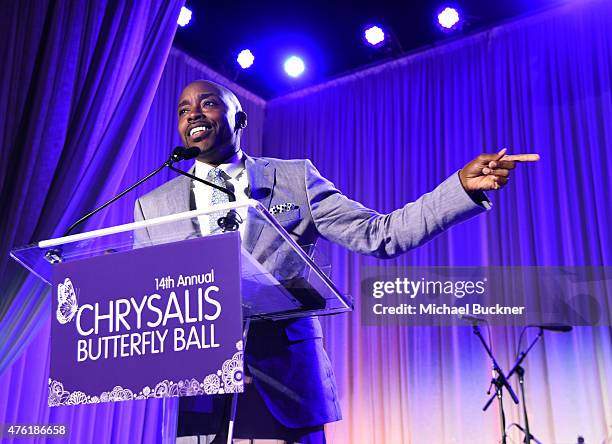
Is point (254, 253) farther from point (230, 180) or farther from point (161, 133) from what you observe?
point (161, 133)

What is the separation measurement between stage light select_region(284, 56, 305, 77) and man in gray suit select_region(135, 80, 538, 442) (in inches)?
175

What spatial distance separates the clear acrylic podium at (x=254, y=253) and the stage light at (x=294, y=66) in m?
5.03

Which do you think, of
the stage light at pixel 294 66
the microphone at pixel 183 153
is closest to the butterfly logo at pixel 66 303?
the microphone at pixel 183 153

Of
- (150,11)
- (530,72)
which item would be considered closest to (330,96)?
(530,72)

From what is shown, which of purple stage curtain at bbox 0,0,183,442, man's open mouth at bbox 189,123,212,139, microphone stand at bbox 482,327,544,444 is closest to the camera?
man's open mouth at bbox 189,123,212,139

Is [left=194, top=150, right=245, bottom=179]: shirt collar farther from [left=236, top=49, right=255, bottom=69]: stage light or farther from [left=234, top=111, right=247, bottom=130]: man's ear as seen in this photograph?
[left=236, top=49, right=255, bottom=69]: stage light

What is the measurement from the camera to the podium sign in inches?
41.7

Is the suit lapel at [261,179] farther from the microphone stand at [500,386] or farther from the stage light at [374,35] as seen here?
the stage light at [374,35]

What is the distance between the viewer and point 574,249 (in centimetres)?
486

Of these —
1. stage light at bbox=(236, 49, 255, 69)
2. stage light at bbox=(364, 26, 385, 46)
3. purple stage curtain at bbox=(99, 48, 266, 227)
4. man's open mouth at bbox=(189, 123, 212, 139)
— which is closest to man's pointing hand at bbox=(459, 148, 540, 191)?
man's open mouth at bbox=(189, 123, 212, 139)

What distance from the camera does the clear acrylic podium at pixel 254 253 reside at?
3.68ft

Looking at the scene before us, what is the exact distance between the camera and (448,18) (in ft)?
18.0

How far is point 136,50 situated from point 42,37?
15.8 inches

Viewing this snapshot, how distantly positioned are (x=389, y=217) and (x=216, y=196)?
397mm
